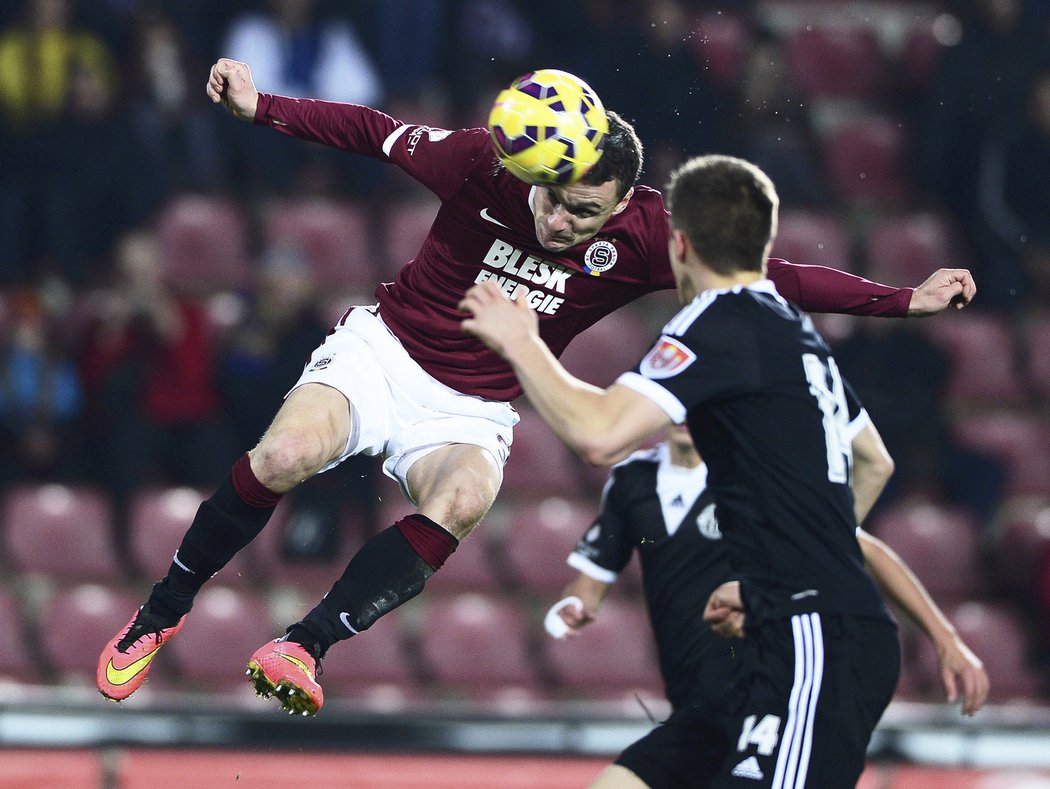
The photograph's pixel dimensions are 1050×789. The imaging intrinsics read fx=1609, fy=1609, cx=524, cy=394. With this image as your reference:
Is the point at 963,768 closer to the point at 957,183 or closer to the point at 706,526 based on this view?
the point at 706,526

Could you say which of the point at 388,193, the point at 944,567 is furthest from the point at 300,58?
the point at 944,567

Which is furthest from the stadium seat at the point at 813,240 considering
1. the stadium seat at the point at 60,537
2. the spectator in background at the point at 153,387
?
the stadium seat at the point at 60,537

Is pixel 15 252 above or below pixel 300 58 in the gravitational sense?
below

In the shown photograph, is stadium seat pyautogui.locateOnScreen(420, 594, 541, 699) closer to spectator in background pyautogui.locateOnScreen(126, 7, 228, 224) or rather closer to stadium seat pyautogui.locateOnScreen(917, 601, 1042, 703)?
stadium seat pyautogui.locateOnScreen(917, 601, 1042, 703)

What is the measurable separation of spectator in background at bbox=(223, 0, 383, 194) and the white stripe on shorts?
6.48m

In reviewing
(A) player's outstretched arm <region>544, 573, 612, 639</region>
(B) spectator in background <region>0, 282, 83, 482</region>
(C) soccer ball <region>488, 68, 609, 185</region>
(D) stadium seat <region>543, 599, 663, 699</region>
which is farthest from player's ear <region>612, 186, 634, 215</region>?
(B) spectator in background <region>0, 282, 83, 482</region>

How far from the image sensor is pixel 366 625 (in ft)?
15.5

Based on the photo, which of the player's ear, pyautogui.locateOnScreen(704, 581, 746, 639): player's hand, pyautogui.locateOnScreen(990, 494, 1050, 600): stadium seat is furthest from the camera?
pyautogui.locateOnScreen(990, 494, 1050, 600): stadium seat

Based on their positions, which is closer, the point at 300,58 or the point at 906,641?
the point at 906,641

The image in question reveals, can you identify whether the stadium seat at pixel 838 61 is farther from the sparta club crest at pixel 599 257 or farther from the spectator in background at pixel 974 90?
the sparta club crest at pixel 599 257

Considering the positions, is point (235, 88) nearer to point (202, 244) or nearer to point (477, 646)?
point (477, 646)

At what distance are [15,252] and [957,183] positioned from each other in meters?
5.63

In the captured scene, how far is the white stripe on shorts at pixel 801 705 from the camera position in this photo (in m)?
3.97

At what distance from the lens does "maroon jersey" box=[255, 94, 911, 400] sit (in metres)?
4.90
